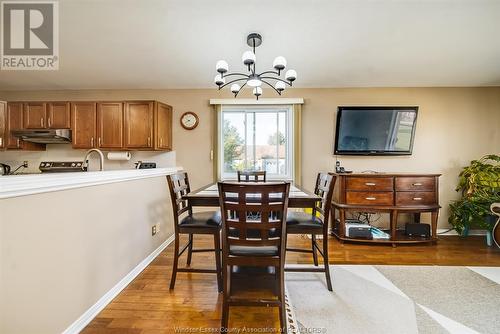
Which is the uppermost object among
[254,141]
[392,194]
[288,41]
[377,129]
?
[288,41]

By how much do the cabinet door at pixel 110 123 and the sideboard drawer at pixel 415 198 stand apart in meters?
4.23

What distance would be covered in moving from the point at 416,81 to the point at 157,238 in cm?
447

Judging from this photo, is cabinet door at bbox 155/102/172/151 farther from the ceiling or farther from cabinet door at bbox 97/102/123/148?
cabinet door at bbox 97/102/123/148

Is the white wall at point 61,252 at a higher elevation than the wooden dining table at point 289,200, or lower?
lower

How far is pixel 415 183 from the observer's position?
10.4 ft

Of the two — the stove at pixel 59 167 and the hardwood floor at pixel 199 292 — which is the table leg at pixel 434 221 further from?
the stove at pixel 59 167

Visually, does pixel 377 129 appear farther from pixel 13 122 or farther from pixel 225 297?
pixel 13 122

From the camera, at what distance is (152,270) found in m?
2.40

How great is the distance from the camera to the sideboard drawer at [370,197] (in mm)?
3150

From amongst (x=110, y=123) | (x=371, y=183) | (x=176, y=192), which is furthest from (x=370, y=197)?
(x=110, y=123)

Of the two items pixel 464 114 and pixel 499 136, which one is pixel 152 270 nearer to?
pixel 464 114

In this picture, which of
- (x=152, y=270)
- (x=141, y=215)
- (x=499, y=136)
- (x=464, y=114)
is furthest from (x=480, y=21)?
(x=152, y=270)

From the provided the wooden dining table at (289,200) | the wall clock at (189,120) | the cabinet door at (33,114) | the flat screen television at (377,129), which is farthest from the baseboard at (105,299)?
the flat screen television at (377,129)

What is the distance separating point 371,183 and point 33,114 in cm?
525
